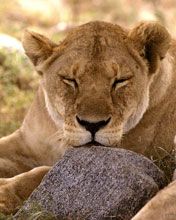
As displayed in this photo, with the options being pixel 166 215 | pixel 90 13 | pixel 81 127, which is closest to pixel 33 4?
pixel 90 13

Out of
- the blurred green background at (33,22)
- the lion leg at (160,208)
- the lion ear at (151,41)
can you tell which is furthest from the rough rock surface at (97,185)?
the blurred green background at (33,22)

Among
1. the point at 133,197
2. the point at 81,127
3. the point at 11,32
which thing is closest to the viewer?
the point at 133,197

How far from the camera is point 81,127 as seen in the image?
16.8ft

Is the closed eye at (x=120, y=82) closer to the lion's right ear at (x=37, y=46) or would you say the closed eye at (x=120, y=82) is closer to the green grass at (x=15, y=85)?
the lion's right ear at (x=37, y=46)

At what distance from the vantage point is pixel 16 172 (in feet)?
20.0

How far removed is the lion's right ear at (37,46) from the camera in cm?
567

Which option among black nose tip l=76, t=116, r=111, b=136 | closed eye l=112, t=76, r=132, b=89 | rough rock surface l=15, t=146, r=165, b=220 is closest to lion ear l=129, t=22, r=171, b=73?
closed eye l=112, t=76, r=132, b=89

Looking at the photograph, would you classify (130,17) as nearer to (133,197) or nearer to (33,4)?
(33,4)

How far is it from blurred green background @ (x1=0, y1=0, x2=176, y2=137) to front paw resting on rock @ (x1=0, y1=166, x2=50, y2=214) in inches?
76.4

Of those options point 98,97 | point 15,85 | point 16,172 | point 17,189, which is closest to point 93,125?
point 98,97

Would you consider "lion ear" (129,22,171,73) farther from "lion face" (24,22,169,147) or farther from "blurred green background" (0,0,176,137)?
"blurred green background" (0,0,176,137)

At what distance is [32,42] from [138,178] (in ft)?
4.22

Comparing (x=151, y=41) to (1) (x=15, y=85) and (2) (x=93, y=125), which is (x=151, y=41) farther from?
(1) (x=15, y=85)

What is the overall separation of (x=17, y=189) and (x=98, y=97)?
2.27ft
